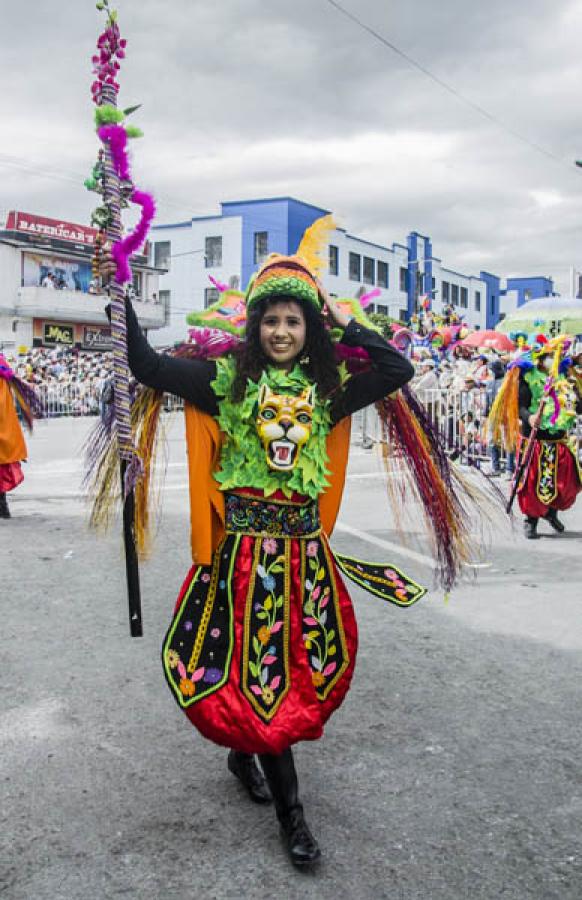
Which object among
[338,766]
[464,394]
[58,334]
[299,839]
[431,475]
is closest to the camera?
[299,839]

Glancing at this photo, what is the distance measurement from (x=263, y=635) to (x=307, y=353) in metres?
0.99

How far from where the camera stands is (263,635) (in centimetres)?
283

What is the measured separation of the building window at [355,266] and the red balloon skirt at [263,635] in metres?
48.3

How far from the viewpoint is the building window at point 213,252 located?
45.8m

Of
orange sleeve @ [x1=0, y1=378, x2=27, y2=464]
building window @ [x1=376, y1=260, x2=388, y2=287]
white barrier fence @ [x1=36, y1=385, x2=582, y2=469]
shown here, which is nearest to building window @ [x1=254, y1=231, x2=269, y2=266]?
building window @ [x1=376, y1=260, x2=388, y2=287]

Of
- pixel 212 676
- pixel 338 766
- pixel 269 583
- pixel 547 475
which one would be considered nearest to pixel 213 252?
pixel 547 475

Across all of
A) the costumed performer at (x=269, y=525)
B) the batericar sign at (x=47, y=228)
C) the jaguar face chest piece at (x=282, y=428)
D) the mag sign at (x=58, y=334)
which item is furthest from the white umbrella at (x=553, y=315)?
the mag sign at (x=58, y=334)

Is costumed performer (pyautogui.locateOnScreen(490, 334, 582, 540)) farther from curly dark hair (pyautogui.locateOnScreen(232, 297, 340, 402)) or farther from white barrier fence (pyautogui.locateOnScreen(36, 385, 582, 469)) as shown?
curly dark hair (pyautogui.locateOnScreen(232, 297, 340, 402))

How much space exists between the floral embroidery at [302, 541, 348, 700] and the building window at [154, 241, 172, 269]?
152 feet

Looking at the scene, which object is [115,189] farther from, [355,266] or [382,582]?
[355,266]

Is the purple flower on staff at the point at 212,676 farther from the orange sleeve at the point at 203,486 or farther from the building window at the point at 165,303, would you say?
the building window at the point at 165,303

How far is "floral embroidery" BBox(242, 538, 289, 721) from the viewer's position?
278cm

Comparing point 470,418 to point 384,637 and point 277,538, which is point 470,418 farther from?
point 277,538

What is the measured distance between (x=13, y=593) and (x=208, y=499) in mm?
3311
